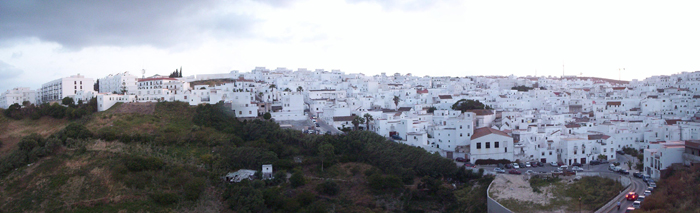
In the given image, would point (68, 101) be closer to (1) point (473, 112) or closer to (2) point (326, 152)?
(2) point (326, 152)

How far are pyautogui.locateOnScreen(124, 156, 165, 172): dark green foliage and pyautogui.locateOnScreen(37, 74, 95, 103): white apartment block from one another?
17.4 meters

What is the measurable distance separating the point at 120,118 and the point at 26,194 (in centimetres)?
1018

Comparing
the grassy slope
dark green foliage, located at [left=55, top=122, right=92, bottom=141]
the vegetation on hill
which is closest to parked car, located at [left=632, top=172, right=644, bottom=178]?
the vegetation on hill

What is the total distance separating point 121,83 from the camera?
3953 cm

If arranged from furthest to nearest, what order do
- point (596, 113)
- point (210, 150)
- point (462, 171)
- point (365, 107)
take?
1. point (365, 107)
2. point (596, 113)
3. point (210, 150)
4. point (462, 171)

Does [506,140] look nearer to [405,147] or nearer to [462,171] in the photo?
[462,171]

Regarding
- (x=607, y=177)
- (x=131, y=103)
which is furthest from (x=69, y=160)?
(x=607, y=177)

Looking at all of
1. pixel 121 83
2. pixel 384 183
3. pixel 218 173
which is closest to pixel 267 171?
pixel 218 173

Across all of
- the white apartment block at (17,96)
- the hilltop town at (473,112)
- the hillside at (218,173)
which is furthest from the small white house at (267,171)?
the white apartment block at (17,96)

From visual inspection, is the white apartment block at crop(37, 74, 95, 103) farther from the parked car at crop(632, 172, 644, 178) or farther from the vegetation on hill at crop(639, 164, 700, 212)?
the vegetation on hill at crop(639, 164, 700, 212)

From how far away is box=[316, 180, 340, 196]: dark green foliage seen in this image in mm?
23781

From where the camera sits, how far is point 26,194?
2203 cm

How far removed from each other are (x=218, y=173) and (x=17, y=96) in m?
23.0

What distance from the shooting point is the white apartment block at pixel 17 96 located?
36562mm
